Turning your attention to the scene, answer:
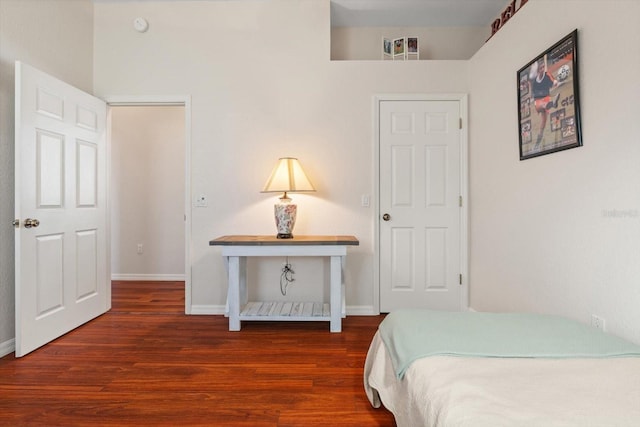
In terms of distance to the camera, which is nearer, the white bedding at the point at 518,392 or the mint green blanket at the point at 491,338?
the white bedding at the point at 518,392

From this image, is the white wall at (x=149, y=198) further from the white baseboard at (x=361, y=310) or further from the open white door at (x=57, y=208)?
the white baseboard at (x=361, y=310)

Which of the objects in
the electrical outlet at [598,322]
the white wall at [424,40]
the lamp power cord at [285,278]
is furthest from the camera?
the white wall at [424,40]

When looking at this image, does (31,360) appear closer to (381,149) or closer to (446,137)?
(381,149)

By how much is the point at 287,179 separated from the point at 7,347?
2.18 metres

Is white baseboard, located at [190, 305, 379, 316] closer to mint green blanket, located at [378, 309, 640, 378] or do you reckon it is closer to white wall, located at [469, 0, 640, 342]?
white wall, located at [469, 0, 640, 342]

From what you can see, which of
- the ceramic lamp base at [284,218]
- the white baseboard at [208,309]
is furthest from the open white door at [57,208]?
the ceramic lamp base at [284,218]

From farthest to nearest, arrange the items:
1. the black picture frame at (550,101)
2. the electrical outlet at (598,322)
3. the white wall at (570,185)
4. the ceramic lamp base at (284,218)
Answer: the ceramic lamp base at (284,218), the black picture frame at (550,101), the electrical outlet at (598,322), the white wall at (570,185)

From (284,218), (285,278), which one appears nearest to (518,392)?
(284,218)

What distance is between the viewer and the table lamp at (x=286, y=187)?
2666 millimetres

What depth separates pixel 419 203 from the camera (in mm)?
2918

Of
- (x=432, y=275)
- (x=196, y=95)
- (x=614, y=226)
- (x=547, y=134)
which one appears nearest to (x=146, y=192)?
(x=196, y=95)

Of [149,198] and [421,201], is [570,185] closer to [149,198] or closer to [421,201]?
[421,201]

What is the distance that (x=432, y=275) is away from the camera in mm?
2938

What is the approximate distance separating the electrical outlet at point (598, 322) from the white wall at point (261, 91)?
159 centimetres
